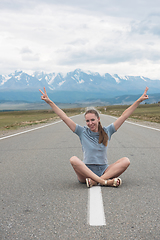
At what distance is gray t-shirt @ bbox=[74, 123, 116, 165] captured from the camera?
508 cm

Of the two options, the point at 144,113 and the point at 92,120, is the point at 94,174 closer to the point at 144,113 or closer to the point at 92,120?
the point at 92,120

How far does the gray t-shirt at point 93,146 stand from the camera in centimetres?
508

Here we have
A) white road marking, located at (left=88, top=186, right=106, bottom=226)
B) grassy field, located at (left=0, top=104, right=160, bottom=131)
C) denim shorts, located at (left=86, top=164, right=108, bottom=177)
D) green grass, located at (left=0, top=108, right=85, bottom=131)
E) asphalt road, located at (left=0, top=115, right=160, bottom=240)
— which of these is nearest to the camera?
asphalt road, located at (left=0, top=115, right=160, bottom=240)

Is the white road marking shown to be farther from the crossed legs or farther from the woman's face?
the woman's face

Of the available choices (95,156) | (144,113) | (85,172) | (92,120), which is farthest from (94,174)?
(144,113)

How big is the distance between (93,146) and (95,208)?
1353mm

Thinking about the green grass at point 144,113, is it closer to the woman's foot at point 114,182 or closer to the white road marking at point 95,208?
the woman's foot at point 114,182

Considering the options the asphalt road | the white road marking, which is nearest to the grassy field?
the asphalt road

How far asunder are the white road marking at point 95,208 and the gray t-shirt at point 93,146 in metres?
0.52

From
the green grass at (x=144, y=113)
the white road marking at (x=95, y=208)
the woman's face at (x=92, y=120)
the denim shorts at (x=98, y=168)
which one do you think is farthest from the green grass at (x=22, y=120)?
the white road marking at (x=95, y=208)

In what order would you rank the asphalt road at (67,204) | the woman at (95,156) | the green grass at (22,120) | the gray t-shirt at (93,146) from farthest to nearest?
the green grass at (22,120) < the gray t-shirt at (93,146) < the woman at (95,156) < the asphalt road at (67,204)

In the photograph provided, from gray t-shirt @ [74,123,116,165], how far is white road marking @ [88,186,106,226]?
52cm

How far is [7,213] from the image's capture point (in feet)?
12.4

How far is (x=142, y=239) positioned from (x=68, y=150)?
666 centimetres
